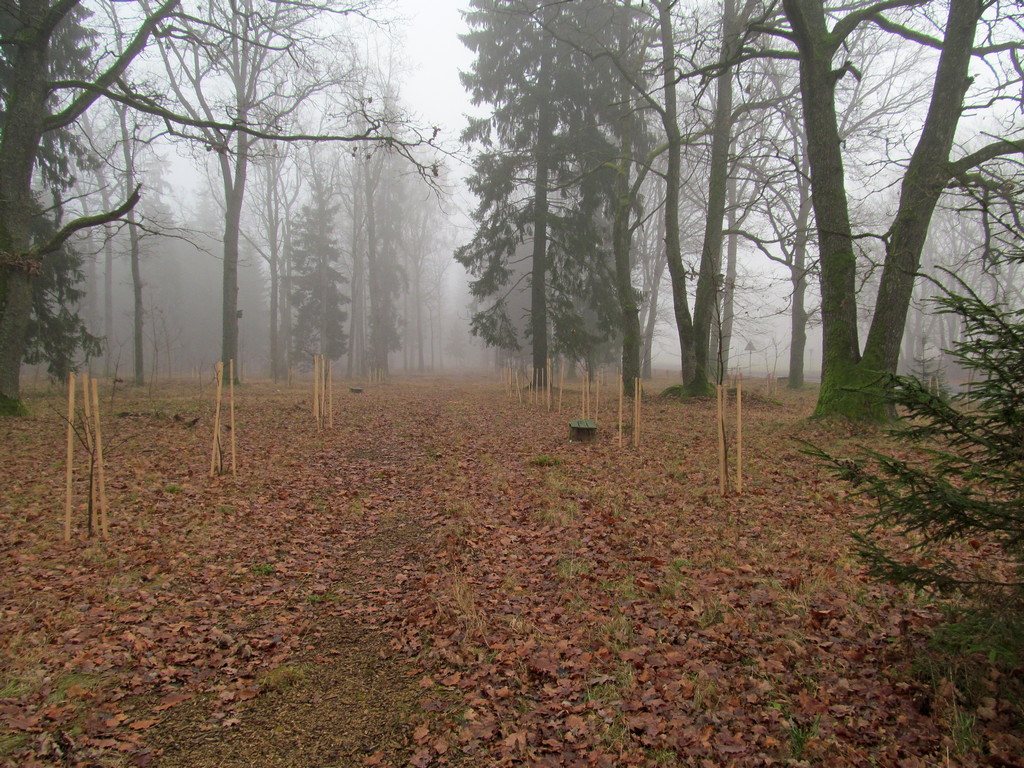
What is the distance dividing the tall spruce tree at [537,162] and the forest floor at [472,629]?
38.4ft

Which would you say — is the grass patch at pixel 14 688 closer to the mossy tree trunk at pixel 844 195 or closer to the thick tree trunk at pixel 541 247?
the mossy tree trunk at pixel 844 195

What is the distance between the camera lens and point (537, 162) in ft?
58.9

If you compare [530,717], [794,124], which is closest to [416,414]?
[530,717]

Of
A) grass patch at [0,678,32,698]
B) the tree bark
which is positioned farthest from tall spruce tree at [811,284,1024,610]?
the tree bark

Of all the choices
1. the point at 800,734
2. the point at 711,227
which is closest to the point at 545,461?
the point at 800,734

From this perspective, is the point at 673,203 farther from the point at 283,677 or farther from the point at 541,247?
the point at 283,677

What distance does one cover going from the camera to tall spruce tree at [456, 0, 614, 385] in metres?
17.3

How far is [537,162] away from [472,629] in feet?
54.1

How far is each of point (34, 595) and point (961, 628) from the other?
19.5ft

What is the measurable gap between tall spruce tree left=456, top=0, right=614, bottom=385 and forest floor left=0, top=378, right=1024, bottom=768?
11714 millimetres

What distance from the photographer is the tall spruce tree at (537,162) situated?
17.3m

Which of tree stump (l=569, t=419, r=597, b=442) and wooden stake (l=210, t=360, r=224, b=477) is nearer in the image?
wooden stake (l=210, t=360, r=224, b=477)

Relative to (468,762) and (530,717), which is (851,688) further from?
(468,762)

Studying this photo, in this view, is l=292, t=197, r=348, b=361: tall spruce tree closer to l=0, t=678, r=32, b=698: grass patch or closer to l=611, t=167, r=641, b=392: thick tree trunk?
l=611, t=167, r=641, b=392: thick tree trunk
